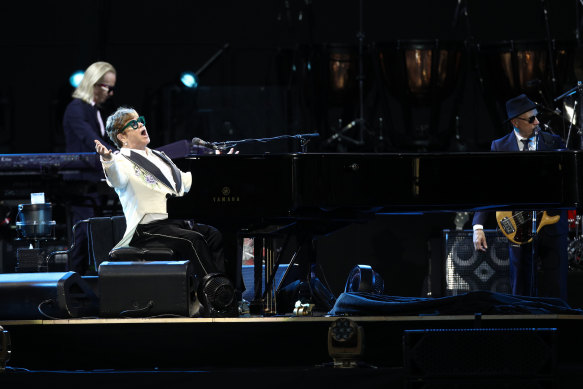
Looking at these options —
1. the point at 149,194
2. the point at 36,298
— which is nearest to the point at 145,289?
the point at 36,298

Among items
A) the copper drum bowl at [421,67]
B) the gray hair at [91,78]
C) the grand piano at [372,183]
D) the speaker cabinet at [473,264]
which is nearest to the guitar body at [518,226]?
the speaker cabinet at [473,264]

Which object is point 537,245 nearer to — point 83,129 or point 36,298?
point 36,298

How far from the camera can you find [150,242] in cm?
580

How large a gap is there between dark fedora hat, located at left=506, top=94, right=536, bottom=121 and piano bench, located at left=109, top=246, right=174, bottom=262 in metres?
2.85

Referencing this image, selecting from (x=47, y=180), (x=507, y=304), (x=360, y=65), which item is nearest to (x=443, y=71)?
(x=360, y=65)

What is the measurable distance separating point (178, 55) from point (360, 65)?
220 centimetres

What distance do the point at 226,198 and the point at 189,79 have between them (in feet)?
16.2

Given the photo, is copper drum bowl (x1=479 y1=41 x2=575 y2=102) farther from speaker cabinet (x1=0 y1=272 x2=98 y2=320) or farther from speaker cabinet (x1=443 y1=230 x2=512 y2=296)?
speaker cabinet (x1=0 y1=272 x2=98 y2=320)

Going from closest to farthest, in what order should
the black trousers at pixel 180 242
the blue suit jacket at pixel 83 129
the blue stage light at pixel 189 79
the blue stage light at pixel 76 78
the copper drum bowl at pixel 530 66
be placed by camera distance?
the black trousers at pixel 180 242 → the blue suit jacket at pixel 83 129 → the copper drum bowl at pixel 530 66 → the blue stage light at pixel 189 79 → the blue stage light at pixel 76 78

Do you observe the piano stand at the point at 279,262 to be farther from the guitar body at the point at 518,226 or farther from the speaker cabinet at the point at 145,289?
the guitar body at the point at 518,226

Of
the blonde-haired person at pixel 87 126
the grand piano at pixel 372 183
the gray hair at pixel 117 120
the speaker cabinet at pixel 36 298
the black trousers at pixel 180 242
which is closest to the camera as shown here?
the speaker cabinet at pixel 36 298

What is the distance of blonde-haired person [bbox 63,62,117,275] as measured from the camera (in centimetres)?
780

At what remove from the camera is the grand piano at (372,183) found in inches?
217

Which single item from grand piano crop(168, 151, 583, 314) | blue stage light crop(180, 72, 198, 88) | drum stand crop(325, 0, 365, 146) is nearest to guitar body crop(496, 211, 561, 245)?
grand piano crop(168, 151, 583, 314)
